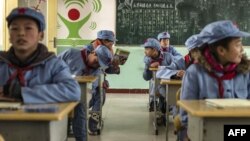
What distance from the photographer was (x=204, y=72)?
8.30 feet

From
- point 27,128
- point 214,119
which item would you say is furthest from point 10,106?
point 214,119

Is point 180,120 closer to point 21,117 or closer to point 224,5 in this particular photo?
point 21,117

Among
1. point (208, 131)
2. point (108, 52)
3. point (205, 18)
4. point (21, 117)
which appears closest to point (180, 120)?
point (208, 131)

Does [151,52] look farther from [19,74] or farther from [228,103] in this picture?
[228,103]

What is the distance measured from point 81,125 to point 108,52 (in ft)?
4.19

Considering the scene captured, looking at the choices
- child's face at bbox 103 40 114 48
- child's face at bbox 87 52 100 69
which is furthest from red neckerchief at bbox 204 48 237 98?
child's face at bbox 103 40 114 48

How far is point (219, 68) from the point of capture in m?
2.48

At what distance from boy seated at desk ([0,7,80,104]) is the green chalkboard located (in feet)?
20.2

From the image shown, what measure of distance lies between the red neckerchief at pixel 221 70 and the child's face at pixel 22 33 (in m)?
1.08

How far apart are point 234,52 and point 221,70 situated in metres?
0.14

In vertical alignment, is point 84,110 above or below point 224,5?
below

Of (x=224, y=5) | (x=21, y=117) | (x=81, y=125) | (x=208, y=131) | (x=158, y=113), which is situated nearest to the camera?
(x=21, y=117)

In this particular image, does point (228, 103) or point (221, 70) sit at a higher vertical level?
point (221, 70)

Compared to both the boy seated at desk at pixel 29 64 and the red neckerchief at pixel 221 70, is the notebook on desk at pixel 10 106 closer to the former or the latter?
the boy seated at desk at pixel 29 64
